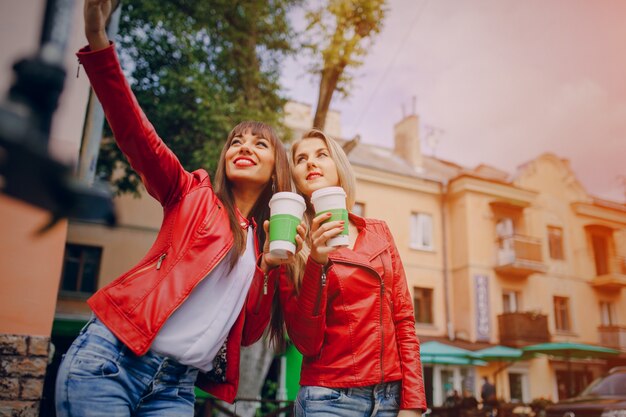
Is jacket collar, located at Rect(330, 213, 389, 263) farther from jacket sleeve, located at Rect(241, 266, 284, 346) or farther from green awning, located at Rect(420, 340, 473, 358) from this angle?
green awning, located at Rect(420, 340, 473, 358)

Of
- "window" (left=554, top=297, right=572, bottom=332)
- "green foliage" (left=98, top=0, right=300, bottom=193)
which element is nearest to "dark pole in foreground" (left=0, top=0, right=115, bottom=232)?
"green foliage" (left=98, top=0, right=300, bottom=193)

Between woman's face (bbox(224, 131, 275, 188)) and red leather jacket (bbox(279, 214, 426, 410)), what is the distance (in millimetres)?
410

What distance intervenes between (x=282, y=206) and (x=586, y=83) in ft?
29.5

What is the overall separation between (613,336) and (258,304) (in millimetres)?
23865

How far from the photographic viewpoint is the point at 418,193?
63.7 feet

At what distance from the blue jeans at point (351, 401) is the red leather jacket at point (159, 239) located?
0.29m

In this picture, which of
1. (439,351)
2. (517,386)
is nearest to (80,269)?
(439,351)

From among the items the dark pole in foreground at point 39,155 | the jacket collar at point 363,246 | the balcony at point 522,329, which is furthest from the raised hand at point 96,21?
the balcony at point 522,329

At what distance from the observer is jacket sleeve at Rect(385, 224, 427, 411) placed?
174 centimetres

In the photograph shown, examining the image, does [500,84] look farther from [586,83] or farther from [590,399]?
[590,399]

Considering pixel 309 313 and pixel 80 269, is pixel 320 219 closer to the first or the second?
pixel 309 313

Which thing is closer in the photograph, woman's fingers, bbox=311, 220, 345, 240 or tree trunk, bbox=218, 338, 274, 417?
woman's fingers, bbox=311, 220, 345, 240

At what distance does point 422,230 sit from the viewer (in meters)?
19.4

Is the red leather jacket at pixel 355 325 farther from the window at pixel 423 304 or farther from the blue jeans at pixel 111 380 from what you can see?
the window at pixel 423 304
